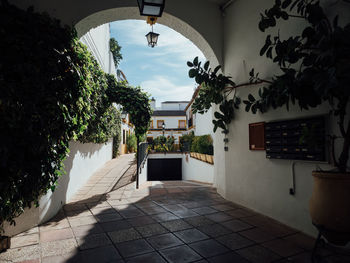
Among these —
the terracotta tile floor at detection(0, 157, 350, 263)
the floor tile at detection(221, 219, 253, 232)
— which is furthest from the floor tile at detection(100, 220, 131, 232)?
the floor tile at detection(221, 219, 253, 232)

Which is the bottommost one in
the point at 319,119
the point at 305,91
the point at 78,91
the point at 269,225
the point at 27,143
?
the point at 269,225

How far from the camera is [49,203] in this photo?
3133mm

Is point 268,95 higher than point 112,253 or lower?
higher

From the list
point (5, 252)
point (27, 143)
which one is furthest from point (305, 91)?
point (5, 252)

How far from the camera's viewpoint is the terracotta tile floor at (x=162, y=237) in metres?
2.07

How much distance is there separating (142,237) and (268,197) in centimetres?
201

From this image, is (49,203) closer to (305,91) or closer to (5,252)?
(5,252)

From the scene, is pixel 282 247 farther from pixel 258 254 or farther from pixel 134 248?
pixel 134 248

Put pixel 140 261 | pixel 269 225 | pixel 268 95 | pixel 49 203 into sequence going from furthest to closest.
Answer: pixel 49 203 → pixel 269 225 → pixel 268 95 → pixel 140 261

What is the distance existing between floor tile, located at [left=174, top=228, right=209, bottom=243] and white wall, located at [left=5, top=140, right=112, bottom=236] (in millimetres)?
1943

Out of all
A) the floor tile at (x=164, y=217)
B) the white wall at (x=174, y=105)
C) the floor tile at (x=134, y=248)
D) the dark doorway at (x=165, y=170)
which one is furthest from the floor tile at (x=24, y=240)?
the white wall at (x=174, y=105)

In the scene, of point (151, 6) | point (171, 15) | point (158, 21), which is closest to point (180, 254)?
point (151, 6)

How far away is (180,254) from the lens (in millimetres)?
2092

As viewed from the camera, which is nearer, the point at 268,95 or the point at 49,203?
the point at 268,95
